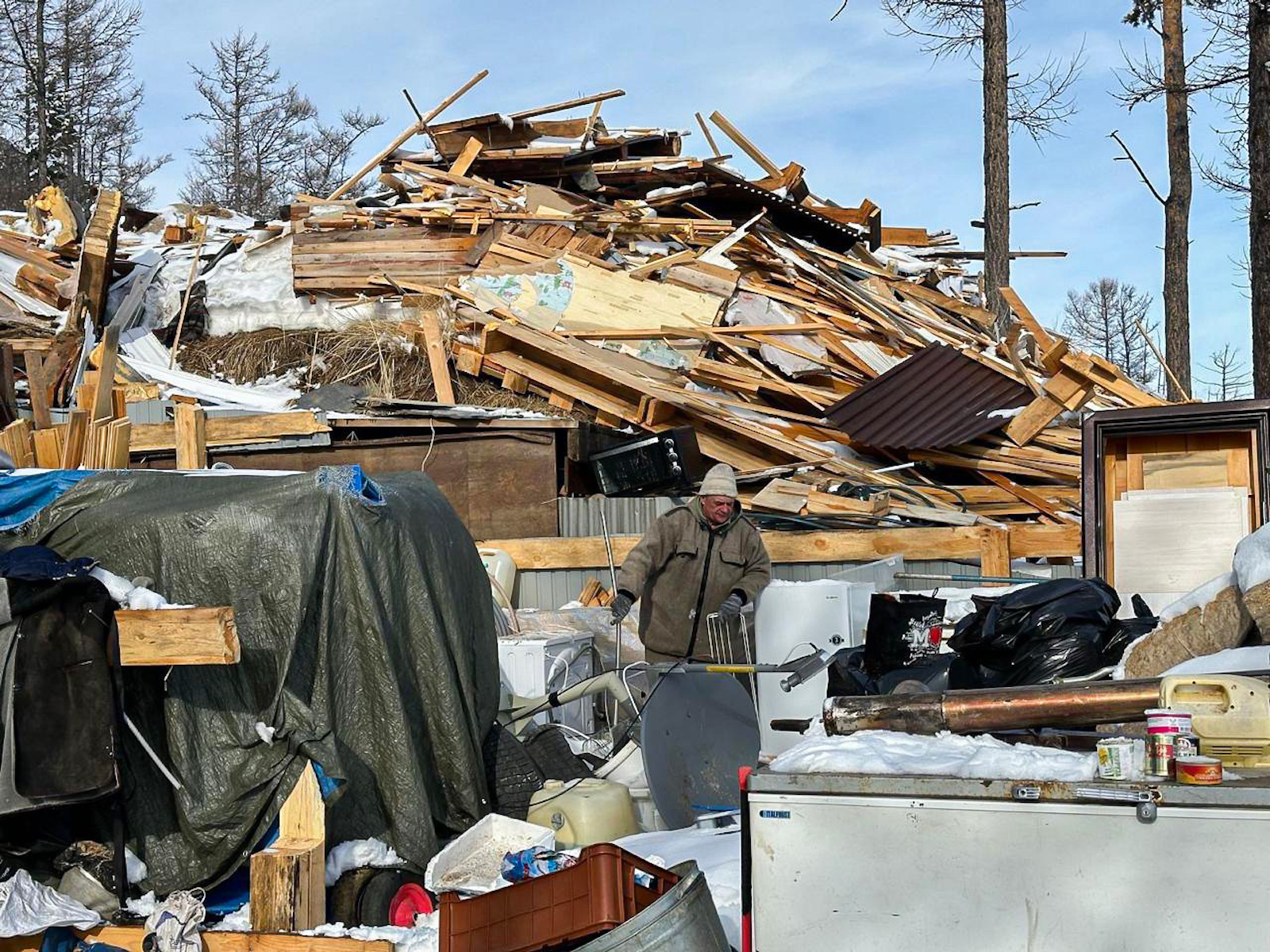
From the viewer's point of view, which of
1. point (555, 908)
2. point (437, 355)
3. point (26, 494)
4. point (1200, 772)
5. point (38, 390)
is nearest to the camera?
point (1200, 772)

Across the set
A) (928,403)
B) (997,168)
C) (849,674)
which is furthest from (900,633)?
(997,168)

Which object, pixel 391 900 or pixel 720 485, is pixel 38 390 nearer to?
pixel 720 485

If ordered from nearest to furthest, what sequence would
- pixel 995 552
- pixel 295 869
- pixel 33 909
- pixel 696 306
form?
pixel 33 909, pixel 295 869, pixel 995 552, pixel 696 306

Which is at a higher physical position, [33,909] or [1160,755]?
[1160,755]

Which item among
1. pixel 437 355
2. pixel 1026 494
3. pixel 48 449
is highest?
pixel 437 355

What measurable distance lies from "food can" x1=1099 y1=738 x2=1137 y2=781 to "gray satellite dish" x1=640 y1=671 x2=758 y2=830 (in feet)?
10.6

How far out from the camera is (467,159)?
18.1m

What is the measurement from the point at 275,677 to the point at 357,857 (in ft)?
2.89

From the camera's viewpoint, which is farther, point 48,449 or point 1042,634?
point 48,449

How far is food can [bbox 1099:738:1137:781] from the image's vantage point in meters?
3.21

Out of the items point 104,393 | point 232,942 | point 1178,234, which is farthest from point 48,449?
point 1178,234

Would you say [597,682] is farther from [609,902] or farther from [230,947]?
[609,902]

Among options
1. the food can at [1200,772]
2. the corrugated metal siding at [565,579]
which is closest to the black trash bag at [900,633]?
the corrugated metal siding at [565,579]

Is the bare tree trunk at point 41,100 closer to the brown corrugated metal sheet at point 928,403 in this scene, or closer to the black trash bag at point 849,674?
the brown corrugated metal sheet at point 928,403
